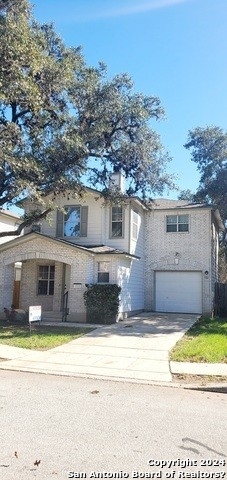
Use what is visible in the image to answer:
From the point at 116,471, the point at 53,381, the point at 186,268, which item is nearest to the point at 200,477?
the point at 116,471

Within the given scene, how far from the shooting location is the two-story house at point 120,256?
18.6 m

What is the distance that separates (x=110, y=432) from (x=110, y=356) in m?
5.70

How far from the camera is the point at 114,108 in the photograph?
17.3 meters

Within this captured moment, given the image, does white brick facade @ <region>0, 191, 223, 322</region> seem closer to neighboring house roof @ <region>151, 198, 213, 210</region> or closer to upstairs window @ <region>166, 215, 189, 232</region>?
neighboring house roof @ <region>151, 198, 213, 210</region>

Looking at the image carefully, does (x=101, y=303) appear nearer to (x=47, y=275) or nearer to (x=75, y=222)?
(x=47, y=275)

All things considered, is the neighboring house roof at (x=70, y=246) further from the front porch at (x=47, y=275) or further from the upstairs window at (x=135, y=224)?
the upstairs window at (x=135, y=224)

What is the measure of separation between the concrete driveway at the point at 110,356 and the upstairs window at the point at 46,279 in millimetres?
5694

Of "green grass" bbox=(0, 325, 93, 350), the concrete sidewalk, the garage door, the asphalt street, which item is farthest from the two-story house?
the asphalt street

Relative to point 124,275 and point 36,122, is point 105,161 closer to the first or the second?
point 36,122

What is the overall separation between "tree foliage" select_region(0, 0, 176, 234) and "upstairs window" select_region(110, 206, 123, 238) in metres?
1.87

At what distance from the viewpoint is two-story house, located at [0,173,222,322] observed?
1859 centimetres

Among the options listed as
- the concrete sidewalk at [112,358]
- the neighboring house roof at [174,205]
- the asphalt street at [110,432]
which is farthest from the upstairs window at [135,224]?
the asphalt street at [110,432]

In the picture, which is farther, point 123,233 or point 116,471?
point 123,233

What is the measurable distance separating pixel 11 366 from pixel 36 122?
10.6 meters
